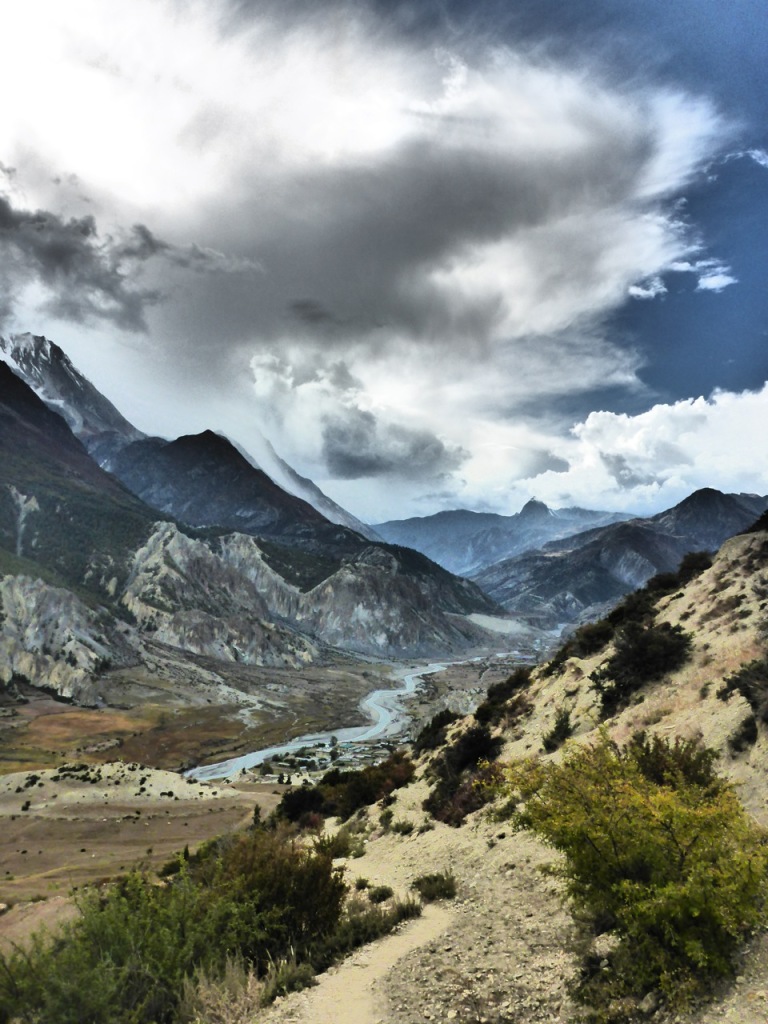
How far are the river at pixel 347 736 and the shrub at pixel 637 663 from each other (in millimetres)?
90563

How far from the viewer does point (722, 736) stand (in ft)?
57.1

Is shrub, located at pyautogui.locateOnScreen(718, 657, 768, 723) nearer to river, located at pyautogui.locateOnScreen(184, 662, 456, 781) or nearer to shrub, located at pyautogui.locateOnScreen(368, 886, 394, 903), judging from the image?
shrub, located at pyautogui.locateOnScreen(368, 886, 394, 903)

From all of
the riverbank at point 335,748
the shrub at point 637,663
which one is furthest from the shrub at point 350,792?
the riverbank at point 335,748

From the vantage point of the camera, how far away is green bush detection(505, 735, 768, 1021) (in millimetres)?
8477

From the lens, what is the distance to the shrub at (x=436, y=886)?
15.8 meters

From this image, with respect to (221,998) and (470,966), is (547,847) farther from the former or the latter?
(221,998)

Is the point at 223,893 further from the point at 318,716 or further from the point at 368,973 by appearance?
the point at 318,716

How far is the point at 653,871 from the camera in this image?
31.4 feet

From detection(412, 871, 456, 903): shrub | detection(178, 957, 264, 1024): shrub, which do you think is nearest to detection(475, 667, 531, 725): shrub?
detection(412, 871, 456, 903): shrub

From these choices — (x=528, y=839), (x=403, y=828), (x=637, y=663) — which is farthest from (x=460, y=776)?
(x=528, y=839)

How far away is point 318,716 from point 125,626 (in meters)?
79.9

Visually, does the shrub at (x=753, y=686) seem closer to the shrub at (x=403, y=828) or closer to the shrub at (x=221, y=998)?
the shrub at (x=403, y=828)

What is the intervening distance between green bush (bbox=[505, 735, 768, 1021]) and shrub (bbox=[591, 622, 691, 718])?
15745 millimetres

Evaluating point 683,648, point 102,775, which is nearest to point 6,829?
point 102,775
